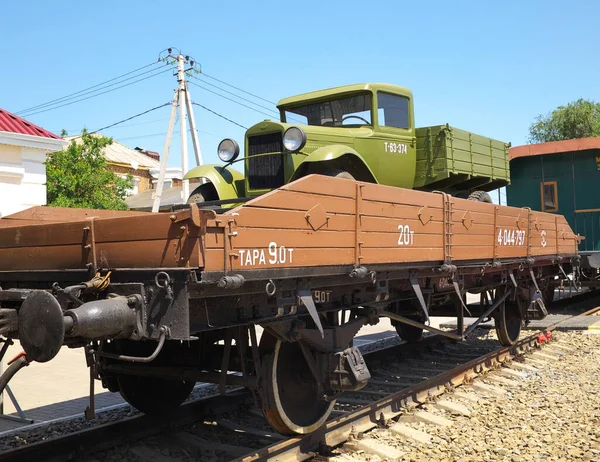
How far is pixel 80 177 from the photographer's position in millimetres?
22047

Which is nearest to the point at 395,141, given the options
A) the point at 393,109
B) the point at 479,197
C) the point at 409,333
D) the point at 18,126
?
the point at 393,109

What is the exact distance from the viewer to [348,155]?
6156 millimetres

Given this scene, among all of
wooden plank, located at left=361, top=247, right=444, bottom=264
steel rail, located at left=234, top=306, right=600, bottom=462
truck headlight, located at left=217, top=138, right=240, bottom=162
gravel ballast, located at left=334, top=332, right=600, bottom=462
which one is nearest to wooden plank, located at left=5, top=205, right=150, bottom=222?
truck headlight, located at left=217, top=138, right=240, bottom=162

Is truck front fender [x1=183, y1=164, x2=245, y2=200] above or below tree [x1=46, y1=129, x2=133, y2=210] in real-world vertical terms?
below

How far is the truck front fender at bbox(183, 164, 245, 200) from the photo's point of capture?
6.57 m

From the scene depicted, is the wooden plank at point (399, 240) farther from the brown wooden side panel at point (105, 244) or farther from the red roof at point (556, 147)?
the red roof at point (556, 147)

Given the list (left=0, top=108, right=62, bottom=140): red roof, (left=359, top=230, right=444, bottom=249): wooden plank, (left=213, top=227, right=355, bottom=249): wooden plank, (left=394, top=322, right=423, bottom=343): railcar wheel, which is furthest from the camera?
(left=0, top=108, right=62, bottom=140): red roof

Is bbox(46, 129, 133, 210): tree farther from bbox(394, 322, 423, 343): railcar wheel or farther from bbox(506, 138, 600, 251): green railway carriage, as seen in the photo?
bbox(394, 322, 423, 343): railcar wheel

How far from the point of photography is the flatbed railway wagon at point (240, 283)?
3.45 metres

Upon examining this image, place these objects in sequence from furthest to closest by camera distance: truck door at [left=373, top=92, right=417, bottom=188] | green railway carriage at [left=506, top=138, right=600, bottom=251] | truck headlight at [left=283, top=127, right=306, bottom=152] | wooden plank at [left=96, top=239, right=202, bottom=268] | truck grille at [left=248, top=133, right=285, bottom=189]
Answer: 1. green railway carriage at [left=506, top=138, right=600, bottom=251]
2. truck door at [left=373, top=92, right=417, bottom=188]
3. truck grille at [left=248, top=133, right=285, bottom=189]
4. truck headlight at [left=283, top=127, right=306, bottom=152]
5. wooden plank at [left=96, top=239, right=202, bottom=268]

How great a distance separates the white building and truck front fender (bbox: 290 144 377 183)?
933cm

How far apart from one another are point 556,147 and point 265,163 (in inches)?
420

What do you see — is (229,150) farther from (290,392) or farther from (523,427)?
(523,427)

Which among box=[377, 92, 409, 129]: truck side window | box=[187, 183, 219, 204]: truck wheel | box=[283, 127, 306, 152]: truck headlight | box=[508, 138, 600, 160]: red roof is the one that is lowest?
box=[187, 183, 219, 204]: truck wheel
